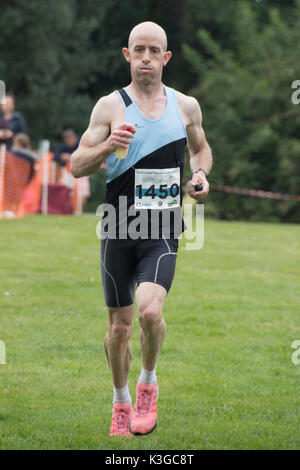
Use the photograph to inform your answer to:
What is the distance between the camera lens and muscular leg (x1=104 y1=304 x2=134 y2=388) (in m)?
5.04

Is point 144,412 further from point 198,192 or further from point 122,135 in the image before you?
point 122,135

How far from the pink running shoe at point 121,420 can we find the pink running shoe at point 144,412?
7 centimetres

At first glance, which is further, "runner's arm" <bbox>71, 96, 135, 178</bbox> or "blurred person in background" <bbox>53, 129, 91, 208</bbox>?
"blurred person in background" <bbox>53, 129, 91, 208</bbox>

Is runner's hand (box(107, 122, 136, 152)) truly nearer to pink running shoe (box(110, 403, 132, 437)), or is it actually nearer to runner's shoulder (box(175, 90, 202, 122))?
runner's shoulder (box(175, 90, 202, 122))

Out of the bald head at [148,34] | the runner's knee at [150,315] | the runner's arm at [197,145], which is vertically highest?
the bald head at [148,34]

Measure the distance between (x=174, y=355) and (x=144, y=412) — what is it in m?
2.05

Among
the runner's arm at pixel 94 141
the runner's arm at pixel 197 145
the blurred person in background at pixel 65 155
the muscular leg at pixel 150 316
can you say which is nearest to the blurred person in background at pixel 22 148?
the blurred person in background at pixel 65 155

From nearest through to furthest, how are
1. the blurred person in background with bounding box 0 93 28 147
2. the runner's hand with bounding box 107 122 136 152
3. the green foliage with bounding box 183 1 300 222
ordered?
1. the runner's hand with bounding box 107 122 136 152
2. the blurred person in background with bounding box 0 93 28 147
3. the green foliage with bounding box 183 1 300 222

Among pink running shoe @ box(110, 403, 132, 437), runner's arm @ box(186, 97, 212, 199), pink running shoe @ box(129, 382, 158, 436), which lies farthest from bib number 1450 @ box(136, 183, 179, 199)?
pink running shoe @ box(110, 403, 132, 437)

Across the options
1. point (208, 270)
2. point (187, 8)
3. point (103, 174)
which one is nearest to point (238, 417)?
point (208, 270)

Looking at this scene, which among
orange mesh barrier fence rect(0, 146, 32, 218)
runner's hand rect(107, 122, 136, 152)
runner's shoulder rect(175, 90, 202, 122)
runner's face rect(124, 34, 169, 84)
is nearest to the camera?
runner's hand rect(107, 122, 136, 152)

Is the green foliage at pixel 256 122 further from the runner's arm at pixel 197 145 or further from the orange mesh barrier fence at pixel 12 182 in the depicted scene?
the runner's arm at pixel 197 145

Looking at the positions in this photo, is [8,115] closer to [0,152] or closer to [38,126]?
[0,152]

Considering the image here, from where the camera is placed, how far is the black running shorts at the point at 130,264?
16.1 feet
